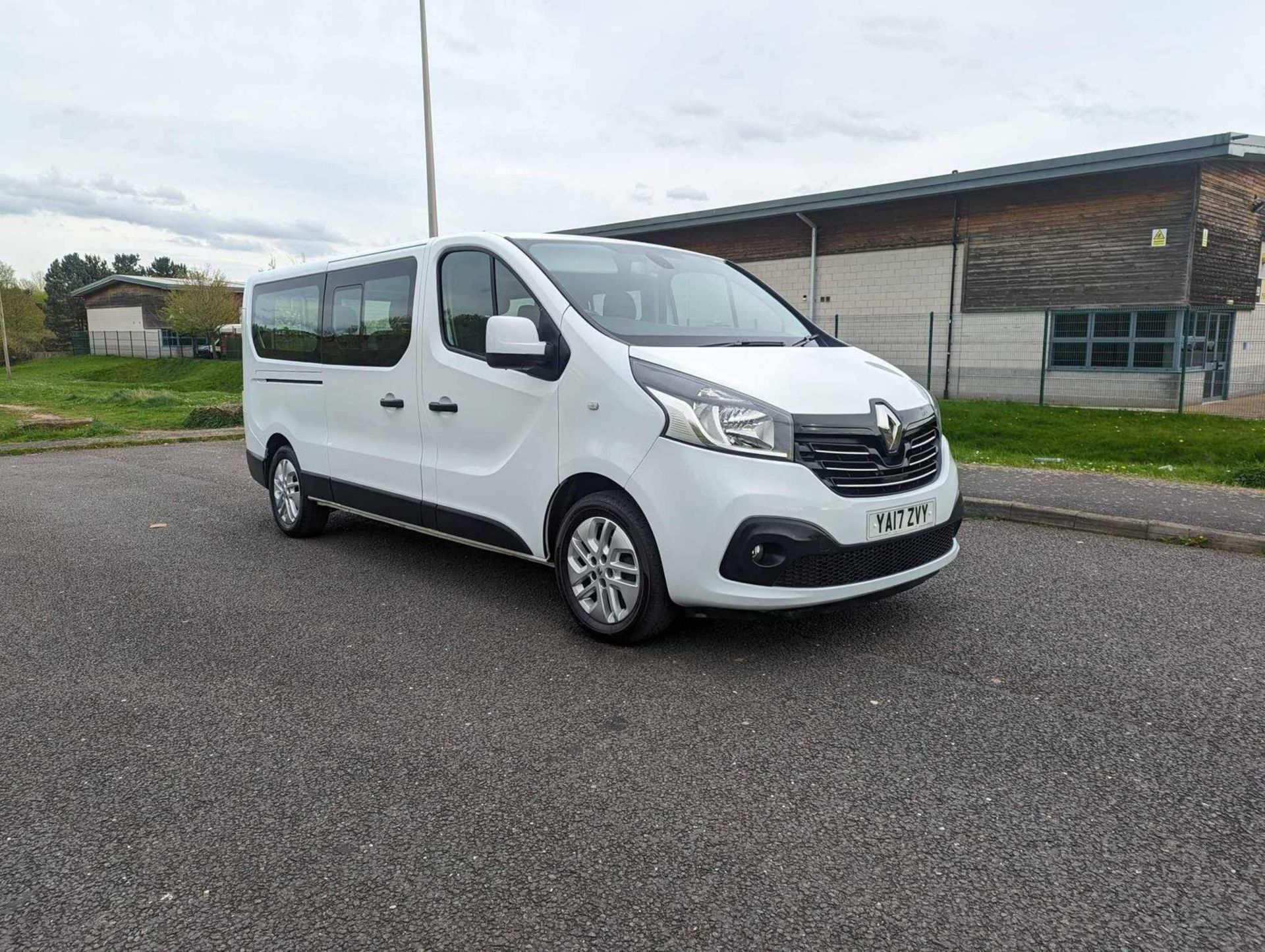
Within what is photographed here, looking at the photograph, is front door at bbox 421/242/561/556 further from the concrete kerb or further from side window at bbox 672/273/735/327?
the concrete kerb

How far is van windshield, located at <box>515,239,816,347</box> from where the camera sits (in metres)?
4.56

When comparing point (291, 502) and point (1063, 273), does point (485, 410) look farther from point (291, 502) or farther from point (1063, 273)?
point (1063, 273)

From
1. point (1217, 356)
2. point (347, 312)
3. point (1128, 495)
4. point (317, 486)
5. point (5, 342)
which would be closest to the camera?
point (347, 312)

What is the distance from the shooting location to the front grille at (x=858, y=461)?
3.88m

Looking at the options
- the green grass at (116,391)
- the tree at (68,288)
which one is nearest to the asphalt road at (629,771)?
the green grass at (116,391)

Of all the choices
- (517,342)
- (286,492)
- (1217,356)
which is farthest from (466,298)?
(1217,356)

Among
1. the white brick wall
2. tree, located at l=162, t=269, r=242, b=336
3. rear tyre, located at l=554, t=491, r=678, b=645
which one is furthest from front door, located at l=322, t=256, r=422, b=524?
tree, located at l=162, t=269, r=242, b=336

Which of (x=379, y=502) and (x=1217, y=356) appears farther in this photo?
(x=1217, y=356)

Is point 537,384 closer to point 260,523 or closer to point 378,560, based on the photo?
point 378,560

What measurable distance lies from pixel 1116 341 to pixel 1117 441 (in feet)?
23.9

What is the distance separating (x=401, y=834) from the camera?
2.68 metres

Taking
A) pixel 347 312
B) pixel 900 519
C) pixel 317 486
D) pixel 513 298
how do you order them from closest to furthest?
1. pixel 900 519
2. pixel 513 298
3. pixel 347 312
4. pixel 317 486

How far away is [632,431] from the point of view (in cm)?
406

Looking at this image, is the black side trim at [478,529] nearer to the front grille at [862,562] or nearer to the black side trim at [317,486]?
the black side trim at [317,486]
